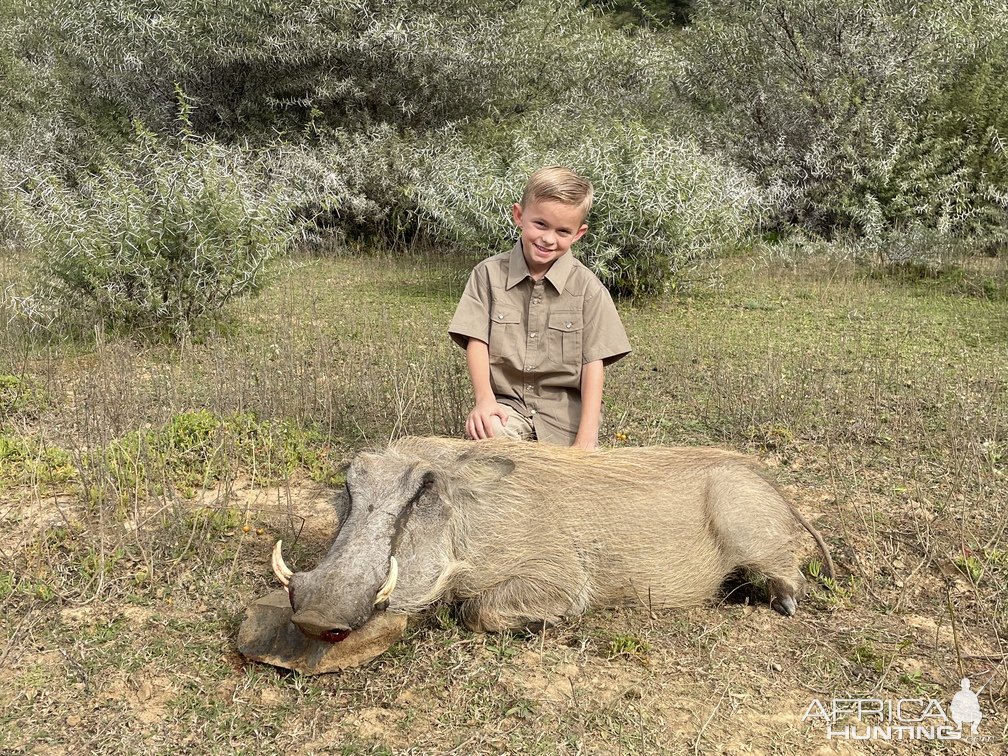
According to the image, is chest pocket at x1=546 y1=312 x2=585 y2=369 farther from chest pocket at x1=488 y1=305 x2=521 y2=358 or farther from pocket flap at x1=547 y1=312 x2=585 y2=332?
chest pocket at x1=488 y1=305 x2=521 y2=358

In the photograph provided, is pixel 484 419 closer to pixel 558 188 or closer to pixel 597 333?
pixel 597 333

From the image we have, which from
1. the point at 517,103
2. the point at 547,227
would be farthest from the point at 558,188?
the point at 517,103

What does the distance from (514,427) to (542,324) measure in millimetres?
408

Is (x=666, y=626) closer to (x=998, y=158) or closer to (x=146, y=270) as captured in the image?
(x=146, y=270)

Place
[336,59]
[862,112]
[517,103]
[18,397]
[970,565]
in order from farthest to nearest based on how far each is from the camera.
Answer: [517,103]
[336,59]
[862,112]
[18,397]
[970,565]

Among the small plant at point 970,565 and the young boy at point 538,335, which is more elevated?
the young boy at point 538,335

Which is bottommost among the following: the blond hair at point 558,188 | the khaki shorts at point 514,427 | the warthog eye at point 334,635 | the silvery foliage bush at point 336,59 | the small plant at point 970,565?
the small plant at point 970,565

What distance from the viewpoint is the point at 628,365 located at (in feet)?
18.9

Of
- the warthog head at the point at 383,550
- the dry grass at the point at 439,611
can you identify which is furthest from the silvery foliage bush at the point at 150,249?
the warthog head at the point at 383,550

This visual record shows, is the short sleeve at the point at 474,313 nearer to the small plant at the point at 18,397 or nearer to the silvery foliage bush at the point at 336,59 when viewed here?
the small plant at the point at 18,397

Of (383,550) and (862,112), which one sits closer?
(383,550)

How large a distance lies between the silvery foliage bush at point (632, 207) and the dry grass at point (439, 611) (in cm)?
194

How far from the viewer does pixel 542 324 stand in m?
3.50

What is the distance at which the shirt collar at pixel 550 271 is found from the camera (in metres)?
3.47
